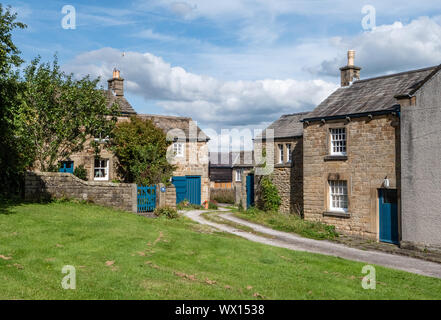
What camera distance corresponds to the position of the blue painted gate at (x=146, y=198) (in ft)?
72.9

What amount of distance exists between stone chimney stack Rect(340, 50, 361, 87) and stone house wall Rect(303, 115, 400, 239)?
4.07 m

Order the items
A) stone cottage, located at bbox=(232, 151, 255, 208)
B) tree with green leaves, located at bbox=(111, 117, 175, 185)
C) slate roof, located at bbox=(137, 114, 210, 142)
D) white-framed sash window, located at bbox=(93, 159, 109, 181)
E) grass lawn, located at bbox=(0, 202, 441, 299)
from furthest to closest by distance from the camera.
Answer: slate roof, located at bbox=(137, 114, 210, 142), stone cottage, located at bbox=(232, 151, 255, 208), white-framed sash window, located at bbox=(93, 159, 109, 181), tree with green leaves, located at bbox=(111, 117, 175, 185), grass lawn, located at bbox=(0, 202, 441, 299)

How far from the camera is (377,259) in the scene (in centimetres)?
1589

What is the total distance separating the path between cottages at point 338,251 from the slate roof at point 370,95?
6550 millimetres

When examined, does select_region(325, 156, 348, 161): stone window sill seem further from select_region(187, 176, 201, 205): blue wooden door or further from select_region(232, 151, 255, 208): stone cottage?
select_region(187, 176, 201, 205): blue wooden door

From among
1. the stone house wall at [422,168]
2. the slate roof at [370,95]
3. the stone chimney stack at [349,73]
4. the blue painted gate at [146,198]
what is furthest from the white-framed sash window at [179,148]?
the stone house wall at [422,168]

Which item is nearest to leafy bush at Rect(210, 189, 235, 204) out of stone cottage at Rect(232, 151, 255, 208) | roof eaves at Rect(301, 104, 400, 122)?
stone cottage at Rect(232, 151, 255, 208)

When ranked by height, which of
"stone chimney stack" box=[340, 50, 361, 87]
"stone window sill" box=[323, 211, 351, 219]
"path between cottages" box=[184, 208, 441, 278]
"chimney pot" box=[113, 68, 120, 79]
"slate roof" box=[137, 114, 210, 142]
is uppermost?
"chimney pot" box=[113, 68, 120, 79]

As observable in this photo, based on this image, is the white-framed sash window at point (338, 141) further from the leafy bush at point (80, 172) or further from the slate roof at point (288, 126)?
the leafy bush at point (80, 172)

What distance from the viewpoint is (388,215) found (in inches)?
770

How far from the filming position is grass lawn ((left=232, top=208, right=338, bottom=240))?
2083 cm
